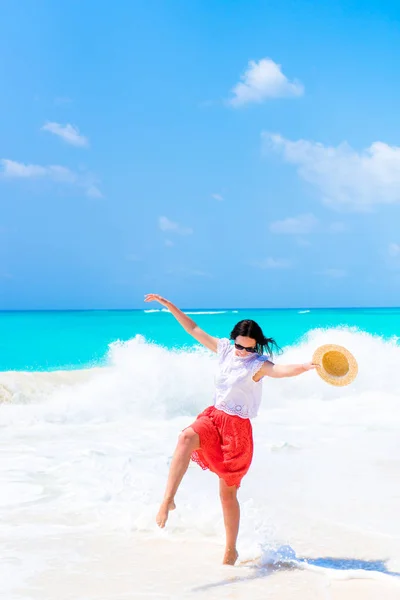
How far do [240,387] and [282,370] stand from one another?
0.30 metres

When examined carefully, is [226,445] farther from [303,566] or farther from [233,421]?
[303,566]

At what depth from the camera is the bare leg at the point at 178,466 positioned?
13.0ft

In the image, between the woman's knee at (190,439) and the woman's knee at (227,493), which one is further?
the woman's knee at (227,493)

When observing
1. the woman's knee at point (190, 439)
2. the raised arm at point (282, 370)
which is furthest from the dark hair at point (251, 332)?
the woman's knee at point (190, 439)

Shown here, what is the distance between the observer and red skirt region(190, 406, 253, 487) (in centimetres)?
414

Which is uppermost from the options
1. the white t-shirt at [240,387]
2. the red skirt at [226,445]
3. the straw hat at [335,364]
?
the straw hat at [335,364]

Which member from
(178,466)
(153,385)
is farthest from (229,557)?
(153,385)

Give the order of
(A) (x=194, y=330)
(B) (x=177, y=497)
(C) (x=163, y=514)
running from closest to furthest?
1. (C) (x=163, y=514)
2. (A) (x=194, y=330)
3. (B) (x=177, y=497)

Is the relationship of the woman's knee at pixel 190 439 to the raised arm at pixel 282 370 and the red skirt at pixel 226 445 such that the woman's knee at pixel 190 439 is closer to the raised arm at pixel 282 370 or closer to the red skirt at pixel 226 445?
the red skirt at pixel 226 445

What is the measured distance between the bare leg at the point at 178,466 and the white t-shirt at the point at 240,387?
280 mm

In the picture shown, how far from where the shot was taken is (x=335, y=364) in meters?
4.17

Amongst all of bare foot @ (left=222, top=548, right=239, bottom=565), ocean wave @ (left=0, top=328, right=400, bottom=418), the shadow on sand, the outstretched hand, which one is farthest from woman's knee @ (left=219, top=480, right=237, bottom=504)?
ocean wave @ (left=0, top=328, right=400, bottom=418)

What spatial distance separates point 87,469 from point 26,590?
2.94m

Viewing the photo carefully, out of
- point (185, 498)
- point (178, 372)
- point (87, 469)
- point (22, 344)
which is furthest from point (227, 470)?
point (22, 344)
